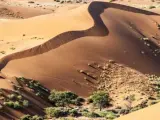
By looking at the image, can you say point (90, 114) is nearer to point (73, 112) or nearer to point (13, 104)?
point (73, 112)

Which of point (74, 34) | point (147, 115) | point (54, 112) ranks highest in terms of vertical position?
point (147, 115)

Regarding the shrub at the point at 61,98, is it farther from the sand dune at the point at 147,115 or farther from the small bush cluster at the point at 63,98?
the sand dune at the point at 147,115

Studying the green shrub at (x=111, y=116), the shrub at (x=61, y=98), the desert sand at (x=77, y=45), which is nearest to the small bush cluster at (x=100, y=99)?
the shrub at (x=61, y=98)

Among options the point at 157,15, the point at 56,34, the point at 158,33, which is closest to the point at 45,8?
the point at 157,15

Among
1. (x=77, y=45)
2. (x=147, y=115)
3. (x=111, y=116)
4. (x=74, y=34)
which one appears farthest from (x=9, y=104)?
(x=74, y=34)

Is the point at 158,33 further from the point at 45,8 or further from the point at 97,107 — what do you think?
the point at 45,8

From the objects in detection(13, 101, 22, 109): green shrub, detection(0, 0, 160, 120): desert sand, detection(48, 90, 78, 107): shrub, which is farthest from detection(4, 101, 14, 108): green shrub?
detection(48, 90, 78, 107): shrub

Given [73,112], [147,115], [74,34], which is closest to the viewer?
[147,115]
